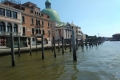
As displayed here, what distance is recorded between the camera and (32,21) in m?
46.1

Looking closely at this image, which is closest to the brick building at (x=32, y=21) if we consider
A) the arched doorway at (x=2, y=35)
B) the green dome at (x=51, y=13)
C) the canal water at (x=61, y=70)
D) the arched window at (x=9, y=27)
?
the arched window at (x=9, y=27)

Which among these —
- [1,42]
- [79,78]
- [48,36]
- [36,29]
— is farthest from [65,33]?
[79,78]

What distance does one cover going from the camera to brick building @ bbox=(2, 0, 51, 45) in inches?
1638

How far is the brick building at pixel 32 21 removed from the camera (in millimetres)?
41594

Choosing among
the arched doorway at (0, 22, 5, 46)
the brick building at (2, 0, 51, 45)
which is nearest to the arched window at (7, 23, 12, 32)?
the arched doorway at (0, 22, 5, 46)

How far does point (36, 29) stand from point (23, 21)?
630 cm

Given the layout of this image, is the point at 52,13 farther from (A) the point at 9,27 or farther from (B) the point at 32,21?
(A) the point at 9,27

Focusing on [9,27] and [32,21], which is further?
[32,21]

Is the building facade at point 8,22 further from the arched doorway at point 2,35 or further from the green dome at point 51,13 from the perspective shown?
the green dome at point 51,13

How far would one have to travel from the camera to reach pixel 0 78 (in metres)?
11.5

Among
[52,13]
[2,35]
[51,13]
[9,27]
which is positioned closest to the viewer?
[2,35]

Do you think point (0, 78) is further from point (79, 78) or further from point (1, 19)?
point (1, 19)

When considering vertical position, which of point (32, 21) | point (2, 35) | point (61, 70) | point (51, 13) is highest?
point (51, 13)

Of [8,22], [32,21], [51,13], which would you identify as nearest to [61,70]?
[8,22]
